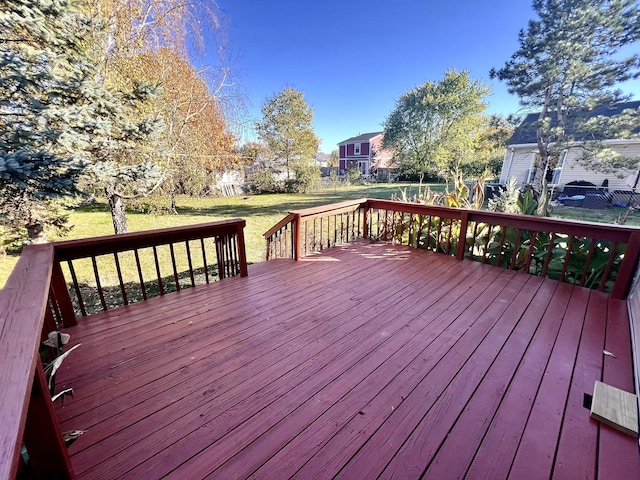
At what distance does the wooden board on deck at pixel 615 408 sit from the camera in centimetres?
139

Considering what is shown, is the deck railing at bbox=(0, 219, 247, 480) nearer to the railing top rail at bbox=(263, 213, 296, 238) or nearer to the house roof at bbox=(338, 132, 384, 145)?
the railing top rail at bbox=(263, 213, 296, 238)

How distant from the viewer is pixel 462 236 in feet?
12.3

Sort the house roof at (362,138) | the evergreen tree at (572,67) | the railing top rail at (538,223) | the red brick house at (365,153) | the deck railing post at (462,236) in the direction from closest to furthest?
the railing top rail at (538,223) < the deck railing post at (462,236) < the evergreen tree at (572,67) < the red brick house at (365,153) < the house roof at (362,138)

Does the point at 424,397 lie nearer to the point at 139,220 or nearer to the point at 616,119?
the point at 139,220

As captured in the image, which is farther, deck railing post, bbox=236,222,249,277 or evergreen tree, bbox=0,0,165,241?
deck railing post, bbox=236,222,249,277

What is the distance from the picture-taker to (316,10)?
6219 mm

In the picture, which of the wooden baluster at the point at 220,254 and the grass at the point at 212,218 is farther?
the grass at the point at 212,218

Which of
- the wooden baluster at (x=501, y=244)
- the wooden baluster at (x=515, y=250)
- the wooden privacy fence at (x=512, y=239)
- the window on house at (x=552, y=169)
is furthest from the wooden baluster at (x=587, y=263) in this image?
the window on house at (x=552, y=169)

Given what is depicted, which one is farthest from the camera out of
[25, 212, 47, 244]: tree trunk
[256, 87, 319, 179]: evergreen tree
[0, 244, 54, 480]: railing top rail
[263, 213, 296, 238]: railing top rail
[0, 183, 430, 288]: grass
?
[256, 87, 319, 179]: evergreen tree

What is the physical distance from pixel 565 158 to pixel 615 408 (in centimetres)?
1298

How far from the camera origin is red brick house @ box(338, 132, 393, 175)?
91.6 ft

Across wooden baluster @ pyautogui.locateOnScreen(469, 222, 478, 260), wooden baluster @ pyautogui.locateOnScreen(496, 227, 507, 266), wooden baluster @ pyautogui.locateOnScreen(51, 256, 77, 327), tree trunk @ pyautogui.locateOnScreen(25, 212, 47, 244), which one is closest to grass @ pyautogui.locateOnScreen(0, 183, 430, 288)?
tree trunk @ pyautogui.locateOnScreen(25, 212, 47, 244)

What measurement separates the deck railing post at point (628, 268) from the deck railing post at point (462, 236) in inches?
57.5

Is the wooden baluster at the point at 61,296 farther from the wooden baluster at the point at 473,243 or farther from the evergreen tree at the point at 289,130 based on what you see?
the evergreen tree at the point at 289,130
